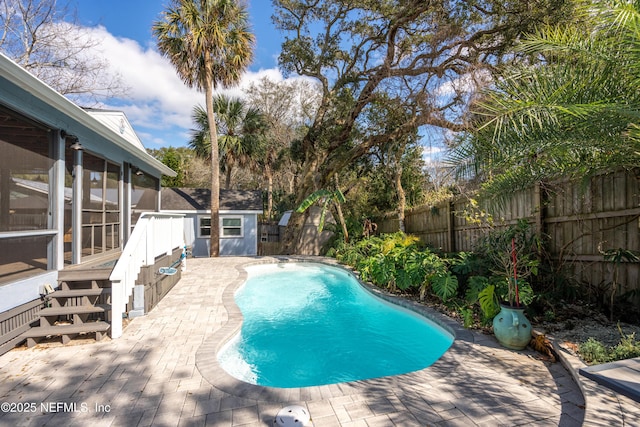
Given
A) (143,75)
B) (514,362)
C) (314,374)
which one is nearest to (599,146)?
(514,362)

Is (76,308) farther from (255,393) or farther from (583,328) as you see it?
(583,328)

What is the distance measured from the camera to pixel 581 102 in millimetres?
3152

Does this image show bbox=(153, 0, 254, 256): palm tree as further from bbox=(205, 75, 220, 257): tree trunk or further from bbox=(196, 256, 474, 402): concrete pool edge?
bbox=(196, 256, 474, 402): concrete pool edge

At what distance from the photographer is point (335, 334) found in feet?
19.3

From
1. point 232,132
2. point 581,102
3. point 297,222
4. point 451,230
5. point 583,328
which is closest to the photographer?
point 581,102

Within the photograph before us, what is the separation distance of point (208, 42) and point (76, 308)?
12064mm

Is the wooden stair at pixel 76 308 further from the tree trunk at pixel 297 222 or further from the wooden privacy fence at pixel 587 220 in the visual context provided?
the tree trunk at pixel 297 222

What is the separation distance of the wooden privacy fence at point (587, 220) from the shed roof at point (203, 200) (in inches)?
512

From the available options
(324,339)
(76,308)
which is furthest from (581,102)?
(76,308)

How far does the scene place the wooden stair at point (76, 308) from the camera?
4.34 meters

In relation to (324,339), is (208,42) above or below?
above

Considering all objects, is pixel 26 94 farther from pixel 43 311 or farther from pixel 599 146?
pixel 599 146

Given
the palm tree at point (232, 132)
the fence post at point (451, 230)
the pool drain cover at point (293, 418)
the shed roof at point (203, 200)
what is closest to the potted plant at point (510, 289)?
the fence post at point (451, 230)

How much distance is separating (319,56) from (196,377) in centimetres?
1404
